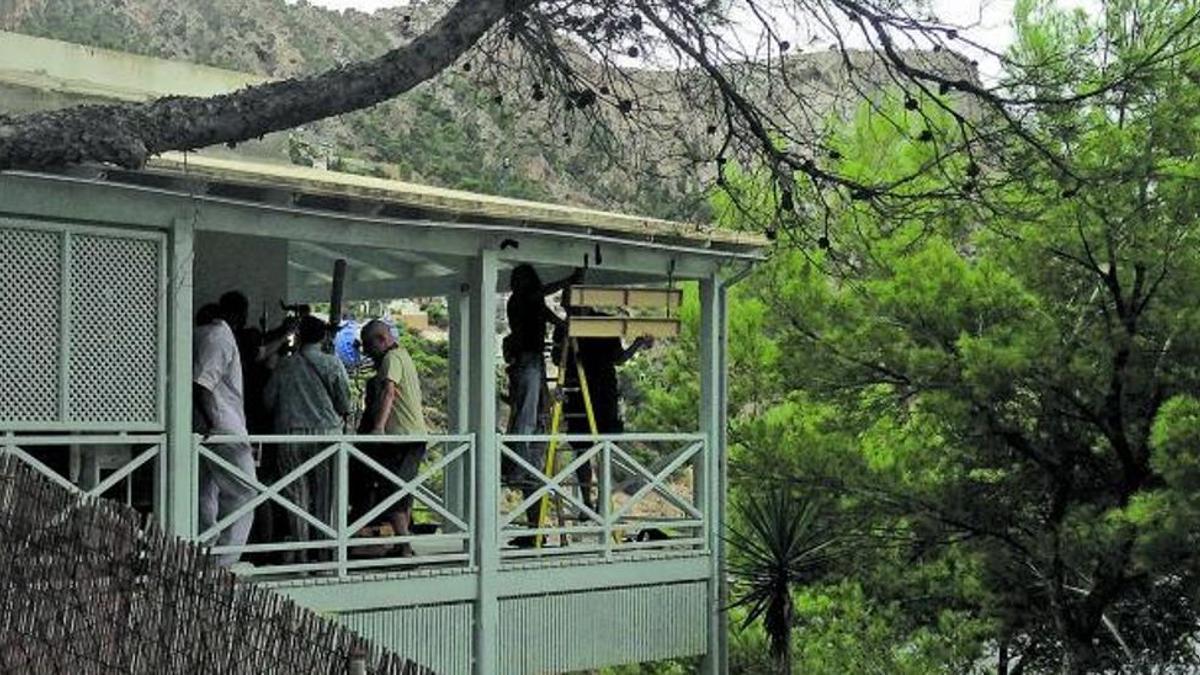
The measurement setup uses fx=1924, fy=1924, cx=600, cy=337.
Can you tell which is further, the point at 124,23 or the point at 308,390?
the point at 124,23

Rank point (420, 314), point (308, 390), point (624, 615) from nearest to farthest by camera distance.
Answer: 1. point (308, 390)
2. point (624, 615)
3. point (420, 314)

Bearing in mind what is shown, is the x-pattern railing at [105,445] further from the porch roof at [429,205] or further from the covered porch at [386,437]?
the porch roof at [429,205]

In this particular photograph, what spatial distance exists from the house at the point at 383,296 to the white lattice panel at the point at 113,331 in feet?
0.04

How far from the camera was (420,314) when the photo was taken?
49.6 m

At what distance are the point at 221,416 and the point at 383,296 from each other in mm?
5572

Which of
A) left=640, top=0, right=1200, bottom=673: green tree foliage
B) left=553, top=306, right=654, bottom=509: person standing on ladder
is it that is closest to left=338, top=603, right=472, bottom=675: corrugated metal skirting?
left=553, top=306, right=654, bottom=509: person standing on ladder

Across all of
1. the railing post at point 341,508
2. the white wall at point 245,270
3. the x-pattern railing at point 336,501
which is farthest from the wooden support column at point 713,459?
the railing post at point 341,508

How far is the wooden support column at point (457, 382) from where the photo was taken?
14.2m

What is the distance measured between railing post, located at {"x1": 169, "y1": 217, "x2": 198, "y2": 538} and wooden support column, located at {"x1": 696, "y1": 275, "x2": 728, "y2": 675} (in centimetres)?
432

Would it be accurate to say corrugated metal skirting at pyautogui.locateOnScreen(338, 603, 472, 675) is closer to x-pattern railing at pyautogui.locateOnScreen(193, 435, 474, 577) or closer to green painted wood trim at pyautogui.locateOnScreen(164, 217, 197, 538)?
x-pattern railing at pyautogui.locateOnScreen(193, 435, 474, 577)

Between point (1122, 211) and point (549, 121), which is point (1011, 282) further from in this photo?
point (549, 121)

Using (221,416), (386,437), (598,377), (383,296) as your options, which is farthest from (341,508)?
(383,296)

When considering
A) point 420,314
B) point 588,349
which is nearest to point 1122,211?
point 588,349

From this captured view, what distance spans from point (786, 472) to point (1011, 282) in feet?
9.27
